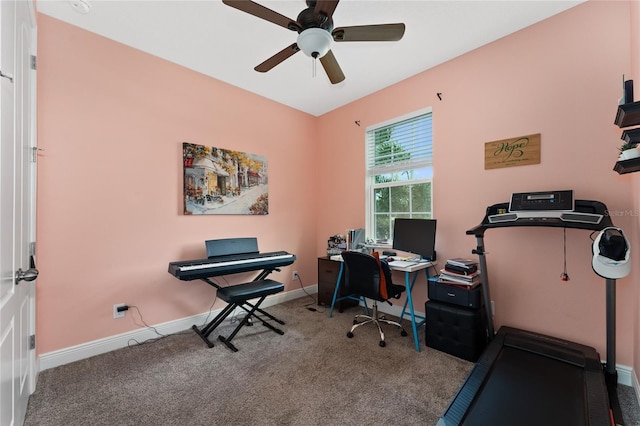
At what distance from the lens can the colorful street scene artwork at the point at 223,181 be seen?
10.0 feet

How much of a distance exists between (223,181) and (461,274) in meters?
2.79

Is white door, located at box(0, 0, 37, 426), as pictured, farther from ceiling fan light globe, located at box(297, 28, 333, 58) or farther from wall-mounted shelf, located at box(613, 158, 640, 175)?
wall-mounted shelf, located at box(613, 158, 640, 175)

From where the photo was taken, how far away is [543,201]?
2.11m

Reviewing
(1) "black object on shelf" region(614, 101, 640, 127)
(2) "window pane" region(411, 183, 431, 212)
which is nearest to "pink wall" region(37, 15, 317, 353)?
(2) "window pane" region(411, 183, 431, 212)

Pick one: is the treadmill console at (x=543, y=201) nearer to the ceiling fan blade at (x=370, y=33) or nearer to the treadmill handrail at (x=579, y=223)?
the treadmill handrail at (x=579, y=223)

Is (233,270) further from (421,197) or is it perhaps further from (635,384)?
(635,384)

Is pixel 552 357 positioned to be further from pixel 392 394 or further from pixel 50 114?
pixel 50 114

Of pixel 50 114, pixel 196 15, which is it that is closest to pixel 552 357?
pixel 196 15

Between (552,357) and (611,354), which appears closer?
(611,354)

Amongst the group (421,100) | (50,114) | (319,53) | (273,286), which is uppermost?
(421,100)

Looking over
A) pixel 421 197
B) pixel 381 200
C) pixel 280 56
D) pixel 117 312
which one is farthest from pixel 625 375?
pixel 117 312

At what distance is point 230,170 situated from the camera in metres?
3.37

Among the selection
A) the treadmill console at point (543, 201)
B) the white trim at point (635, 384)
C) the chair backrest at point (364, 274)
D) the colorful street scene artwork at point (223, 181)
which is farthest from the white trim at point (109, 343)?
the white trim at point (635, 384)

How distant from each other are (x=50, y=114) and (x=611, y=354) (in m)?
4.67
